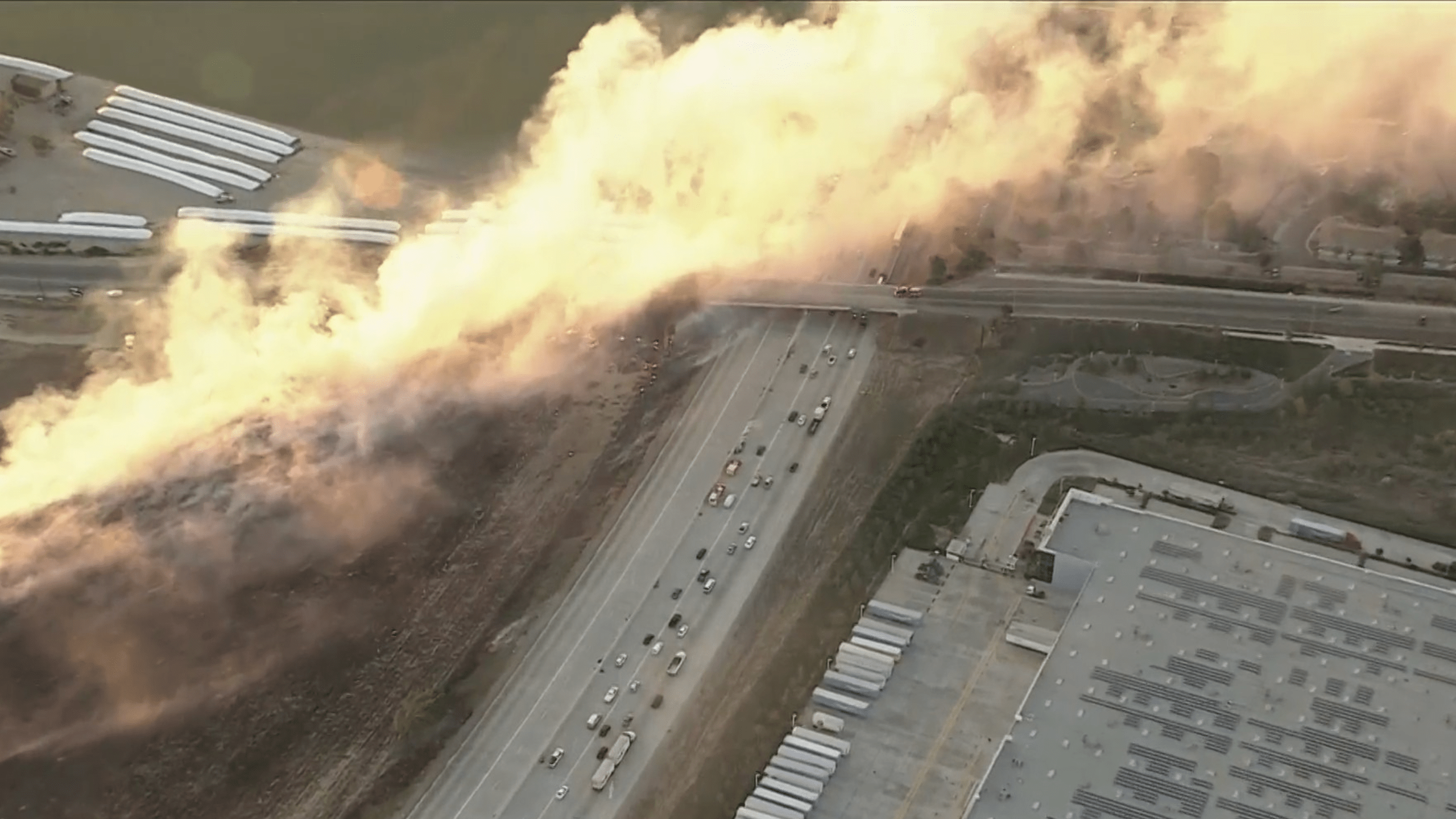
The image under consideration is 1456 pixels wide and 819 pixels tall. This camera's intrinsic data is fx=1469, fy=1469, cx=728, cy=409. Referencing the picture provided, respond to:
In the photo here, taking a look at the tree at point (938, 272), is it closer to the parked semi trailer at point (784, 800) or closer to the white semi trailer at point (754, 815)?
the parked semi trailer at point (784, 800)

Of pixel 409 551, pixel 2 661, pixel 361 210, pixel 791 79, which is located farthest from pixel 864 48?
pixel 2 661

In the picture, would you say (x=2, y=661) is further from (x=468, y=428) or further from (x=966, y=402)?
(x=966, y=402)

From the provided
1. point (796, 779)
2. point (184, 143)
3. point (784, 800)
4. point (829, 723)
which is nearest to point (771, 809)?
point (784, 800)

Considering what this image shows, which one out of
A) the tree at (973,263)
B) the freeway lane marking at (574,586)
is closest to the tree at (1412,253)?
the tree at (973,263)

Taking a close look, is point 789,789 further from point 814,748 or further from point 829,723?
point 829,723

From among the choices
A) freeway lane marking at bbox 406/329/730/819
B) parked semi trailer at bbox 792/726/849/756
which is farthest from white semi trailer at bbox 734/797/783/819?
freeway lane marking at bbox 406/329/730/819

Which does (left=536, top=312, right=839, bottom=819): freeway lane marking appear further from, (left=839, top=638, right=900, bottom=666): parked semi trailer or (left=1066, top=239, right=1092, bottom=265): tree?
(left=1066, top=239, right=1092, bottom=265): tree
